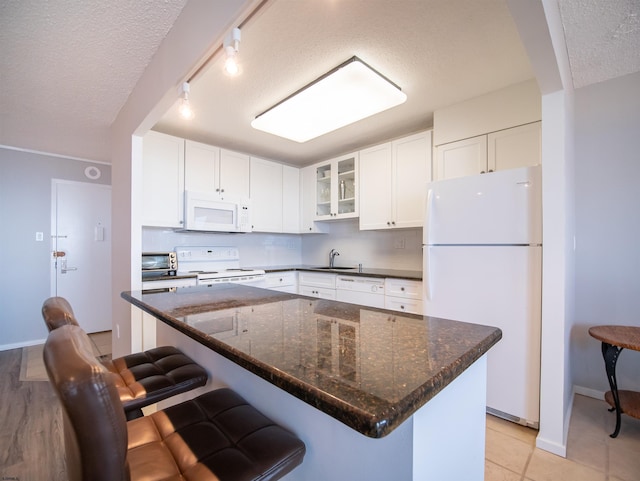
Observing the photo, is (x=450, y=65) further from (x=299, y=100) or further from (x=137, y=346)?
(x=137, y=346)

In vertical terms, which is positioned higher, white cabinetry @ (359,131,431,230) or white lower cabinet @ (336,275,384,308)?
white cabinetry @ (359,131,431,230)

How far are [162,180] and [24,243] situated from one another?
2051 mm

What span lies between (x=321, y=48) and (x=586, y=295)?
2594 millimetres

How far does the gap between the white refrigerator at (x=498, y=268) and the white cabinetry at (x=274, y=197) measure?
212 cm

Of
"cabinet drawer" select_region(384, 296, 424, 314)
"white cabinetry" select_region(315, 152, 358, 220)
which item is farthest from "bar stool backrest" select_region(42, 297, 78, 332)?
"white cabinetry" select_region(315, 152, 358, 220)

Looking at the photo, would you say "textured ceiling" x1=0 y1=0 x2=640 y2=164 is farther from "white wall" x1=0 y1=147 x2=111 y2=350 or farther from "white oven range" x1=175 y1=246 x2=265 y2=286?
"white oven range" x1=175 y1=246 x2=265 y2=286

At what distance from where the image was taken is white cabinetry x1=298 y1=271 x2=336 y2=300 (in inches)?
128

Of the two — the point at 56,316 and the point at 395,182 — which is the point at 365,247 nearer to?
the point at 395,182

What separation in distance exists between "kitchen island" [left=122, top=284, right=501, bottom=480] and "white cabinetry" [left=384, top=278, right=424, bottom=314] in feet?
5.12

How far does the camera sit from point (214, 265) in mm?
3549

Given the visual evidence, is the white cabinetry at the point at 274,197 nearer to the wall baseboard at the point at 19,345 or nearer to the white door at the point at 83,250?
the white door at the point at 83,250

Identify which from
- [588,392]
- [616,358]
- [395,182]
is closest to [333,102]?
[395,182]

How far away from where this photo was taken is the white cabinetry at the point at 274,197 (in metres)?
3.61

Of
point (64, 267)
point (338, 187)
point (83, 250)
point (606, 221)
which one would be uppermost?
point (338, 187)
